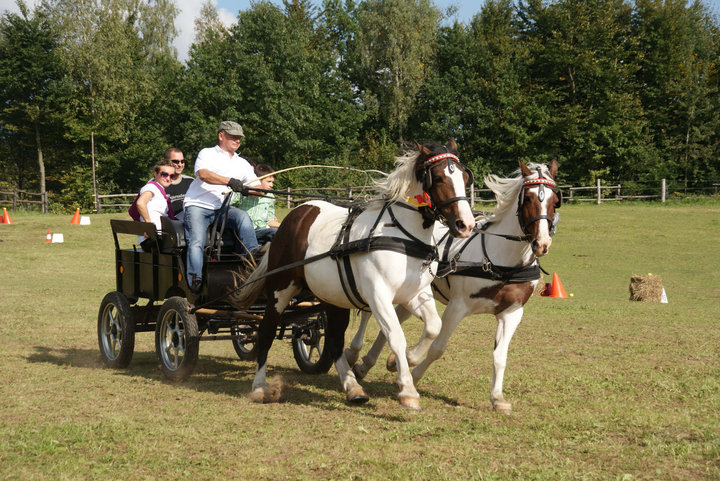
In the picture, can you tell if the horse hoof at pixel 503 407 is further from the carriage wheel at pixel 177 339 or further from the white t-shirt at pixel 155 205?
the white t-shirt at pixel 155 205

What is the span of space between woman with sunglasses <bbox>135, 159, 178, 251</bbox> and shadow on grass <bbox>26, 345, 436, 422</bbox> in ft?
4.65

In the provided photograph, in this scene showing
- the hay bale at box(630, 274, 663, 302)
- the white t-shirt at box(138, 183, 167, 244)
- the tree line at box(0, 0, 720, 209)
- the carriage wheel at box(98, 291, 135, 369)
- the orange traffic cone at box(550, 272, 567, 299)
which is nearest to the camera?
the carriage wheel at box(98, 291, 135, 369)

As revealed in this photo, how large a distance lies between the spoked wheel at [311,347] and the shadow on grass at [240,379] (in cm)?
9

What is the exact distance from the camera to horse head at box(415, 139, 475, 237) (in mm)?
5344

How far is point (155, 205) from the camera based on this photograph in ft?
26.4

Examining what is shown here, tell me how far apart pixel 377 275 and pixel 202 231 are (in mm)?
2116

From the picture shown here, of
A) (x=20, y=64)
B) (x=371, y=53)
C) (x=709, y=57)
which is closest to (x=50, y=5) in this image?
(x=20, y=64)

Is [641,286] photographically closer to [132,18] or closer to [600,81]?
[600,81]

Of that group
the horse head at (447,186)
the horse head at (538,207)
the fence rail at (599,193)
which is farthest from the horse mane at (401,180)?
the fence rail at (599,193)

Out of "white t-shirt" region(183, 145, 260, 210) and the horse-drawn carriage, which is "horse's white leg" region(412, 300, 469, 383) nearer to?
the horse-drawn carriage

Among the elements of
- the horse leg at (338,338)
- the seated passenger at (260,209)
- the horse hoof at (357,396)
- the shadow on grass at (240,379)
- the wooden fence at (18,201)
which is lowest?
the shadow on grass at (240,379)

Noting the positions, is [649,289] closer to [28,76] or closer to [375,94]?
[375,94]

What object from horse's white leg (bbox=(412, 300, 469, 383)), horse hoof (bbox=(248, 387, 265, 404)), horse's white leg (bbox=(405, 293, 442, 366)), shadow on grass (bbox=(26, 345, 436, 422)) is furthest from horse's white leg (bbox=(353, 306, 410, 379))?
horse hoof (bbox=(248, 387, 265, 404))

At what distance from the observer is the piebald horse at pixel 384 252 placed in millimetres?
5547
